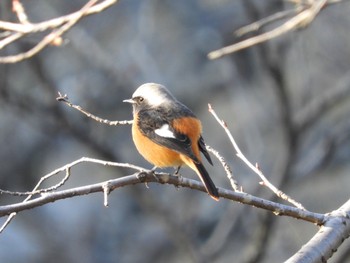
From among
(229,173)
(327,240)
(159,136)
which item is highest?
(159,136)

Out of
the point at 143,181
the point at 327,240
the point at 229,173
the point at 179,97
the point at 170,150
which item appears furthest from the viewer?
the point at 179,97

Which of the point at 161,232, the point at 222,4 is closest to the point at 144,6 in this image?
the point at 222,4

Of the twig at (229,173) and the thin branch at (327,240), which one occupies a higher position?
the twig at (229,173)

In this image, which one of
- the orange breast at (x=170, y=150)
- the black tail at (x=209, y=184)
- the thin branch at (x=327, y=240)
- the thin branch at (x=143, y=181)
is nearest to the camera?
the thin branch at (x=143, y=181)

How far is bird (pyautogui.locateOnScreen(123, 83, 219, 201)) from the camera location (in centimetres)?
476

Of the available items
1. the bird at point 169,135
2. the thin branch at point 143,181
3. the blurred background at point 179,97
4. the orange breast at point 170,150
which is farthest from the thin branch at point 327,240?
the blurred background at point 179,97

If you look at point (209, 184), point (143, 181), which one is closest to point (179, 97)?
point (209, 184)

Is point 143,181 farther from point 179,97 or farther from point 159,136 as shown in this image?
point 179,97

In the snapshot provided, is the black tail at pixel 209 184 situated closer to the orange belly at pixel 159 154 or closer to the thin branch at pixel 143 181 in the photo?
the thin branch at pixel 143 181

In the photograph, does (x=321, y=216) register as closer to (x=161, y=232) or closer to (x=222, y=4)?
(x=161, y=232)

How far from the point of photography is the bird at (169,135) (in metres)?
4.76

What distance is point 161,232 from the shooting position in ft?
39.7

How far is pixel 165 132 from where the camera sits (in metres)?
4.94

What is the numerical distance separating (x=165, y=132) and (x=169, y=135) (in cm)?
6
